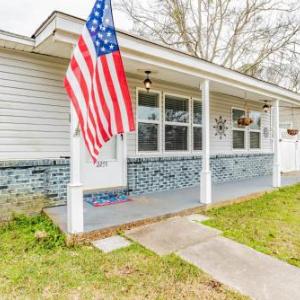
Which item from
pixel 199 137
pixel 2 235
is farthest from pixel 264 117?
pixel 2 235

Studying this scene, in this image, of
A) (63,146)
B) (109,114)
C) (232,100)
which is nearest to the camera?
(109,114)

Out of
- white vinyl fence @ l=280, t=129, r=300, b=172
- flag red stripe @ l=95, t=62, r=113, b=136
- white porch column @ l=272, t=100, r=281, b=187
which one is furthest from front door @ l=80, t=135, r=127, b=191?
white vinyl fence @ l=280, t=129, r=300, b=172

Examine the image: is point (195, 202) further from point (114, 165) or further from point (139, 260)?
point (139, 260)

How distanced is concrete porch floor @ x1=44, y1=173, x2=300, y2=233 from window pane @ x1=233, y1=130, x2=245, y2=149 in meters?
2.12

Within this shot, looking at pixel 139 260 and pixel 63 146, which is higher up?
pixel 63 146

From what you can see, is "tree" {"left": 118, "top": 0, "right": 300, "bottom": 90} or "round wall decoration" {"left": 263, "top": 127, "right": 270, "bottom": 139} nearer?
"round wall decoration" {"left": 263, "top": 127, "right": 270, "bottom": 139}

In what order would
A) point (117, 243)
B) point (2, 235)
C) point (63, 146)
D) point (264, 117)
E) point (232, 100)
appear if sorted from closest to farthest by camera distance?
point (117, 243), point (2, 235), point (63, 146), point (232, 100), point (264, 117)

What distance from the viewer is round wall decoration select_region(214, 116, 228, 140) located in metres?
7.64

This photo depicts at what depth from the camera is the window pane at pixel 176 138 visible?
21.1ft

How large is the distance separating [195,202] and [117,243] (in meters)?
2.15

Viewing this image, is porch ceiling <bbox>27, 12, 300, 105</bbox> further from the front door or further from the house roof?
the front door

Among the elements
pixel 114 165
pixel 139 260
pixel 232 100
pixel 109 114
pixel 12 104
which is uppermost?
pixel 232 100

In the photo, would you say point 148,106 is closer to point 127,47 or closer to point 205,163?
point 205,163

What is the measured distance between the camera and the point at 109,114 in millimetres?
2906
